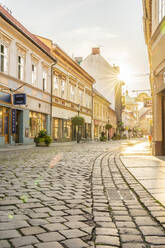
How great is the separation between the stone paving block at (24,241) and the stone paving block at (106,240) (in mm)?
555

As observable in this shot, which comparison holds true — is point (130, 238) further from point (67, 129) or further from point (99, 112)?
point (99, 112)

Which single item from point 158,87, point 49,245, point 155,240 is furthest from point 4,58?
point 155,240

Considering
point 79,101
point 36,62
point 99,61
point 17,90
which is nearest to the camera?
point 17,90

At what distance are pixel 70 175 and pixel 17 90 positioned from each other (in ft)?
46.6

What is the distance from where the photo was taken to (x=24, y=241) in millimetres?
2498

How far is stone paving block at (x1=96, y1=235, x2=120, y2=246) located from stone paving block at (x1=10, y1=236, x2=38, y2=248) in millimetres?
555

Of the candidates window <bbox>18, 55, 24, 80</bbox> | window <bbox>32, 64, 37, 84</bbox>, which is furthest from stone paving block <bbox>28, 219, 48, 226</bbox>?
window <bbox>32, 64, 37, 84</bbox>

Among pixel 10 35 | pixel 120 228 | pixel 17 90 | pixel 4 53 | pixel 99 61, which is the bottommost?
pixel 120 228

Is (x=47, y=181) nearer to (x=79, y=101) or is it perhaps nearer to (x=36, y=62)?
(x=36, y=62)

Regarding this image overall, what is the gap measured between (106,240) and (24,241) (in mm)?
720

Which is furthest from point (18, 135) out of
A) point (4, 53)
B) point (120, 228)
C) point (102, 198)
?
point (120, 228)

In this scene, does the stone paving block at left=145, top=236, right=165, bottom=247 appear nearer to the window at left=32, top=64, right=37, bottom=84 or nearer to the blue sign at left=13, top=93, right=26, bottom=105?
the blue sign at left=13, top=93, right=26, bottom=105

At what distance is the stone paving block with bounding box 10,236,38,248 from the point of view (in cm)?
244

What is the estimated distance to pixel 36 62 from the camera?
23344 millimetres
